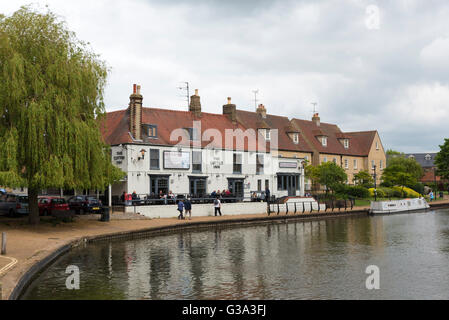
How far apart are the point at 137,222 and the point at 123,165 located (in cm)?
933

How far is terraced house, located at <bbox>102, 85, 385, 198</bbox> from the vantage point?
39.8 m

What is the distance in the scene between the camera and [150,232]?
90.3 feet

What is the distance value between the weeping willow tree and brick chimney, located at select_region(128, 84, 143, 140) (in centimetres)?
1266

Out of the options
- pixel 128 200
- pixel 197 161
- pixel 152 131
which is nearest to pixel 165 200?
pixel 128 200

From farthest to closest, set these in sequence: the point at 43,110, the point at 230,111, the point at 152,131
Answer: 1. the point at 230,111
2. the point at 152,131
3. the point at 43,110

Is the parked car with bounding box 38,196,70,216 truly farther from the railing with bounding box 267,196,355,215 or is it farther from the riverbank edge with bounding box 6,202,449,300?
the railing with bounding box 267,196,355,215

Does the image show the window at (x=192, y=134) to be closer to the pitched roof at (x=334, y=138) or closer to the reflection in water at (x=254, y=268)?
the reflection in water at (x=254, y=268)

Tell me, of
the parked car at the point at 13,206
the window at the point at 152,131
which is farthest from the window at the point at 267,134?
the parked car at the point at 13,206

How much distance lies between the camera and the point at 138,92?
40.5m

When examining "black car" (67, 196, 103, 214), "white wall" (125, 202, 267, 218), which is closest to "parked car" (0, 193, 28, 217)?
"black car" (67, 196, 103, 214)

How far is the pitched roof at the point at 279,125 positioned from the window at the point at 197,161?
Answer: 11.6 m

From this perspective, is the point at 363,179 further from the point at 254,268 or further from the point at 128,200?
the point at 254,268

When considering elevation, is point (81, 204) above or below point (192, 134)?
below

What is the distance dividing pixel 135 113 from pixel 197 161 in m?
7.21
